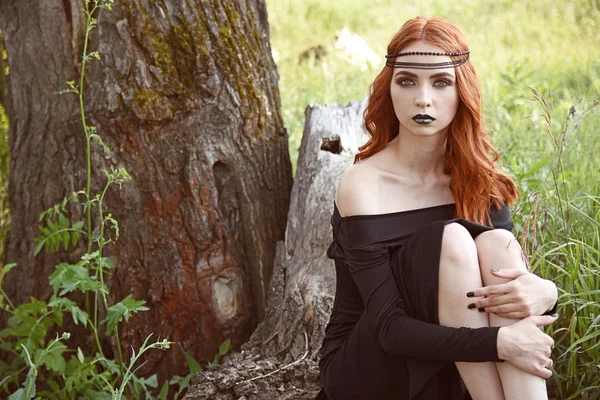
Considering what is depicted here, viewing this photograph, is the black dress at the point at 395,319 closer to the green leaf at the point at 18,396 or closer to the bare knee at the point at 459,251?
the bare knee at the point at 459,251

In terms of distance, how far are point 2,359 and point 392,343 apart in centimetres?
219

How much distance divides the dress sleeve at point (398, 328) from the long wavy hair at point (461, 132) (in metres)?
0.38

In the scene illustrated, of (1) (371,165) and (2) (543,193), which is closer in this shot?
(1) (371,165)

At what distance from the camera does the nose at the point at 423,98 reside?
2.23 metres

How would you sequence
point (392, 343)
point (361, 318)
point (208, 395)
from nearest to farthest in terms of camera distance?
point (392, 343), point (361, 318), point (208, 395)

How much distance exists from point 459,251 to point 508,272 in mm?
159

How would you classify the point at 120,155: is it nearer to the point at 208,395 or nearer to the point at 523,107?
the point at 208,395

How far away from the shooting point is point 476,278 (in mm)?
2070

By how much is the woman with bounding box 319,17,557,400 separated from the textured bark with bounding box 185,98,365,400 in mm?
240

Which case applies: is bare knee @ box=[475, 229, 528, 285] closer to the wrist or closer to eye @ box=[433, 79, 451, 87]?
the wrist

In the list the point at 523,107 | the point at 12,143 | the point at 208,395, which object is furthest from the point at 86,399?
the point at 523,107

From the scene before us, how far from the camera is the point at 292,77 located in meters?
6.14

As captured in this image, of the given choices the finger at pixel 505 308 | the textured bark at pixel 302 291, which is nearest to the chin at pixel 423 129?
the finger at pixel 505 308

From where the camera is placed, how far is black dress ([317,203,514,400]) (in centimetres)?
206
